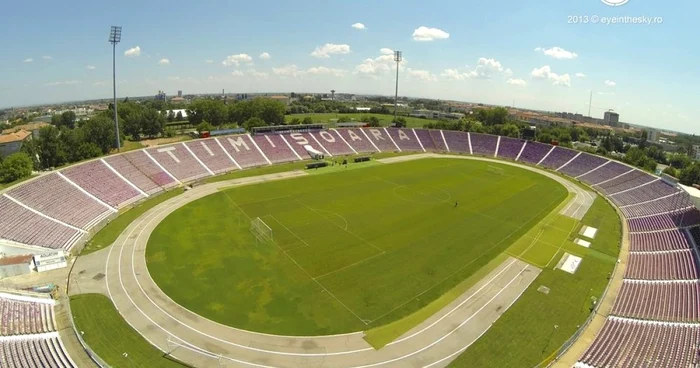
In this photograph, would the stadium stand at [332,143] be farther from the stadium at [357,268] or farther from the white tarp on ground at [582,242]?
the white tarp on ground at [582,242]

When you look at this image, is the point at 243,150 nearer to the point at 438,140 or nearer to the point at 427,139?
the point at 427,139

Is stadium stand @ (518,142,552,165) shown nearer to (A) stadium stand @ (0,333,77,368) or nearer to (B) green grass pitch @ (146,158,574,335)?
(B) green grass pitch @ (146,158,574,335)

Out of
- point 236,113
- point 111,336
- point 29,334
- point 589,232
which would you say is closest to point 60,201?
point 29,334

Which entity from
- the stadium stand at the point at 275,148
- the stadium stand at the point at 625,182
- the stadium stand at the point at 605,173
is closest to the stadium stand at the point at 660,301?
the stadium stand at the point at 625,182

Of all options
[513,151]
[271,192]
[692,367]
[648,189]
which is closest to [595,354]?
[692,367]

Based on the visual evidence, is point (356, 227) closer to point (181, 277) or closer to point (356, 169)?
point (181, 277)

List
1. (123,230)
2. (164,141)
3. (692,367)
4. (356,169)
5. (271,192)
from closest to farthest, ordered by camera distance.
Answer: (692,367) < (123,230) < (271,192) < (356,169) < (164,141)
